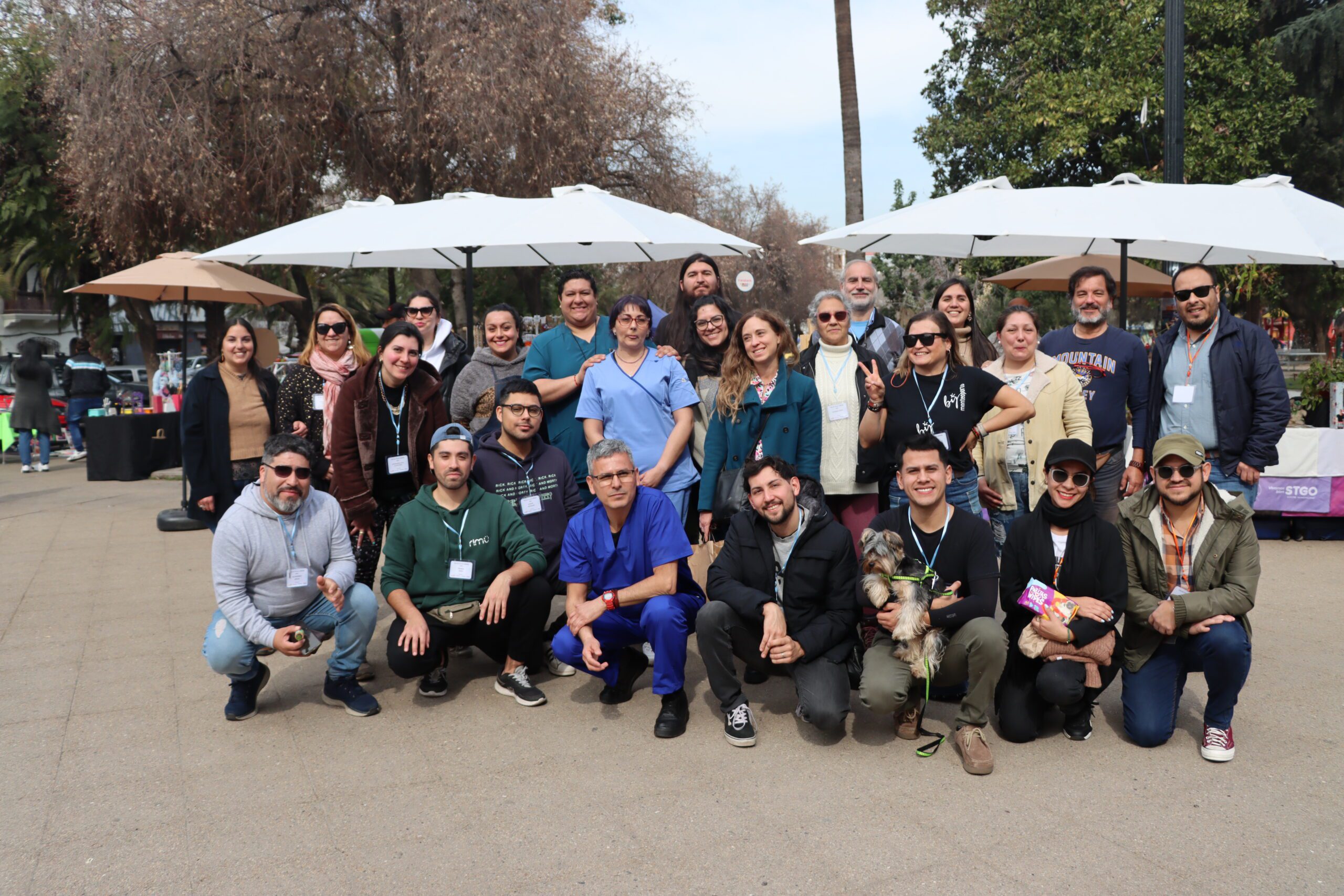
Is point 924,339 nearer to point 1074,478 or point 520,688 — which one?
point 1074,478

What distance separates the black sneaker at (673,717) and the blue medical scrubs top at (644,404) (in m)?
1.28

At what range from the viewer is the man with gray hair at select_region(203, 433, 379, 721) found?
4.31 metres

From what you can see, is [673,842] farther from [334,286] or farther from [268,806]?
[334,286]

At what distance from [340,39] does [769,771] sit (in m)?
14.1

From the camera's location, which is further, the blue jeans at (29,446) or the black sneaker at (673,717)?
the blue jeans at (29,446)

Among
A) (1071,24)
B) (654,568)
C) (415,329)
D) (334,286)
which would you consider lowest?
(654,568)

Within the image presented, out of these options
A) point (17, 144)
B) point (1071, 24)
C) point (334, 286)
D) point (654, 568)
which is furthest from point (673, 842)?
point (334, 286)

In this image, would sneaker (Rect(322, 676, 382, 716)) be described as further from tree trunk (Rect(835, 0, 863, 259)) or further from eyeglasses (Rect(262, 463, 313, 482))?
tree trunk (Rect(835, 0, 863, 259))

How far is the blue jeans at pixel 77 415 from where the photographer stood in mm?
15633

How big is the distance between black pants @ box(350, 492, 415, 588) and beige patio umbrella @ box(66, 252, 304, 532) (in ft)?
12.8

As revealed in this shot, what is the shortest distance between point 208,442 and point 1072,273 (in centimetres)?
809

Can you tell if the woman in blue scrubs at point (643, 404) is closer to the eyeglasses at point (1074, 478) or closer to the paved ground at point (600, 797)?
→ the paved ground at point (600, 797)

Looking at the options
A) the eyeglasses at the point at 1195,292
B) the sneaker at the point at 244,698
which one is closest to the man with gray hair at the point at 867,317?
the eyeglasses at the point at 1195,292

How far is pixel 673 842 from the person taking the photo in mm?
3256
